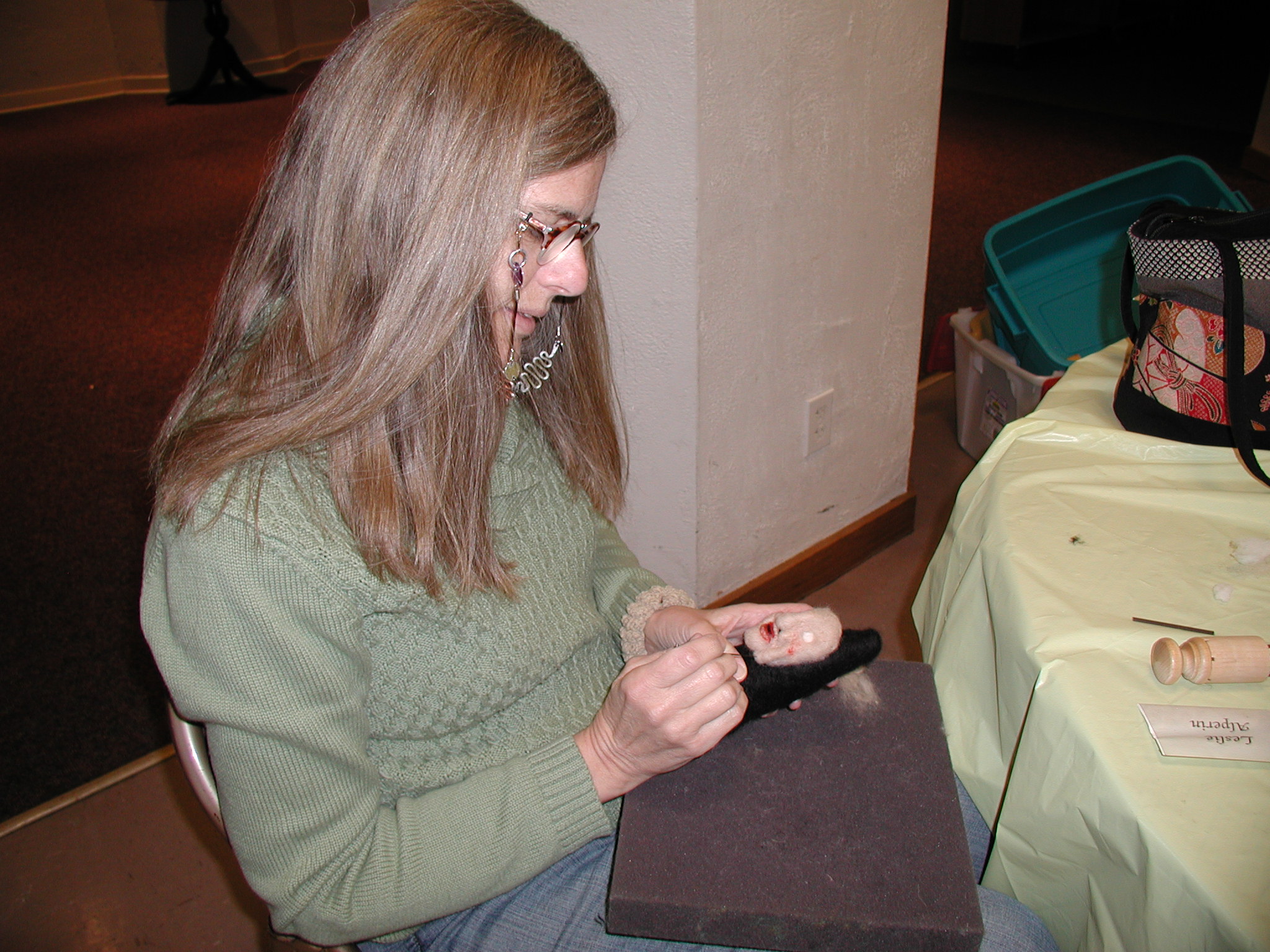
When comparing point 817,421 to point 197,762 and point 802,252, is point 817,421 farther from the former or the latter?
point 197,762

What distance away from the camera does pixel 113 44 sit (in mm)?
6488

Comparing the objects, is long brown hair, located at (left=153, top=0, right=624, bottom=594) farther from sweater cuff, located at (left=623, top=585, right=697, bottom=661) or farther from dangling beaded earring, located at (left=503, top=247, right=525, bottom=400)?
sweater cuff, located at (left=623, top=585, right=697, bottom=661)

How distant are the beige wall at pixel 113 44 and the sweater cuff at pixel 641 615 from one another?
691cm

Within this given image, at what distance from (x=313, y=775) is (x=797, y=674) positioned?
16.6 inches

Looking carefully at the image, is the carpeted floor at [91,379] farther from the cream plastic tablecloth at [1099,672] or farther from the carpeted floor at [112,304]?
the cream plastic tablecloth at [1099,672]

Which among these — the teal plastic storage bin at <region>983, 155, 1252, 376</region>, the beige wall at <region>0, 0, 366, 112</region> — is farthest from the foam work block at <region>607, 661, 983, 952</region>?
the beige wall at <region>0, 0, 366, 112</region>

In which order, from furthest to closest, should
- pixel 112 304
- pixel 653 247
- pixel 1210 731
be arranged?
pixel 112 304 → pixel 653 247 → pixel 1210 731

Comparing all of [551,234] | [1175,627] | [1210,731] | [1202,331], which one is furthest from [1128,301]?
[551,234]

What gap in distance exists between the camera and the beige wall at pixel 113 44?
242 inches

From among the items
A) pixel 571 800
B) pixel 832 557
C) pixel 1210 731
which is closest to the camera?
pixel 1210 731

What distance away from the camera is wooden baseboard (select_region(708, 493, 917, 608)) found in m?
1.85

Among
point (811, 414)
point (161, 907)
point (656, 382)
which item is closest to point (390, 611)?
point (656, 382)

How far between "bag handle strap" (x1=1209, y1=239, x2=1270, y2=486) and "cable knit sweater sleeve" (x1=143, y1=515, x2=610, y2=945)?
0.74 meters

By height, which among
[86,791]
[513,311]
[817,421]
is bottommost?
[86,791]
